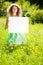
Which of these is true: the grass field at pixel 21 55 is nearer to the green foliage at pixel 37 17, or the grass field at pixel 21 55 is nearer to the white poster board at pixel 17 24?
the white poster board at pixel 17 24

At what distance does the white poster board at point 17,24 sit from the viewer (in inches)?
345

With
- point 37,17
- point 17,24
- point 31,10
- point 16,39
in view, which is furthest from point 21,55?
point 31,10

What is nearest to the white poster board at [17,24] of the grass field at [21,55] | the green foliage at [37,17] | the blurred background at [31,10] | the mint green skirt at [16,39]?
the mint green skirt at [16,39]

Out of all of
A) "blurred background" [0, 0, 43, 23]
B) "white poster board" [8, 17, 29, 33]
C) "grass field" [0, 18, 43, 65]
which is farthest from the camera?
"blurred background" [0, 0, 43, 23]

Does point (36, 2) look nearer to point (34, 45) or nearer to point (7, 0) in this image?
point (7, 0)

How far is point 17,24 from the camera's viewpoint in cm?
880

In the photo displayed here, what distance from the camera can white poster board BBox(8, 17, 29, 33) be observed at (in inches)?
345

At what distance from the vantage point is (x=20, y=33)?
29.6ft

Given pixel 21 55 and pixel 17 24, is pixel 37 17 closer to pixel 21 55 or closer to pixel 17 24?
Answer: pixel 17 24

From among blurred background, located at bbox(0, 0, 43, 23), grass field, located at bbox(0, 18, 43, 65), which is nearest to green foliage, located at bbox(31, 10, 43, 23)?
blurred background, located at bbox(0, 0, 43, 23)

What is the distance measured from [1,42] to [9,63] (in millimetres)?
2600

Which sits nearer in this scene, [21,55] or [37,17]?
[21,55]

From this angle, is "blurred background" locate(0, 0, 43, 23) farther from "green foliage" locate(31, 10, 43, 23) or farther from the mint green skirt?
the mint green skirt

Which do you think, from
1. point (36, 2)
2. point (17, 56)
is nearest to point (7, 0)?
point (36, 2)
